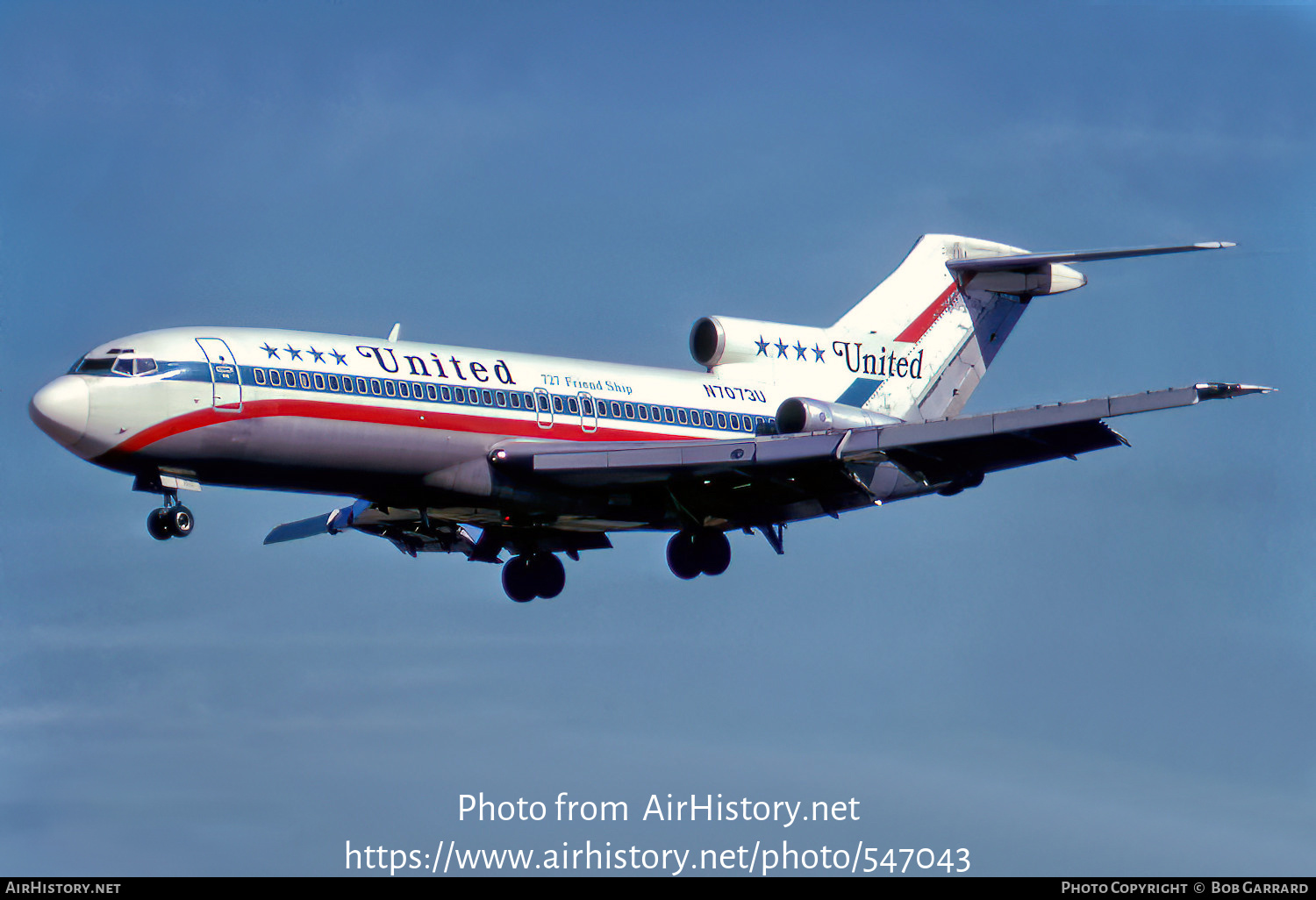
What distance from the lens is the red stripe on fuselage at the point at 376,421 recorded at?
27.5 m

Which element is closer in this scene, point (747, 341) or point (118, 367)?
point (118, 367)

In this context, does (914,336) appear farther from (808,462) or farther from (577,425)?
(577,425)

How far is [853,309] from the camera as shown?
3766cm

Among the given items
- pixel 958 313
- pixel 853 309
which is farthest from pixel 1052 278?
pixel 853 309

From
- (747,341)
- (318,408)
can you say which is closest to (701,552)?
(747,341)

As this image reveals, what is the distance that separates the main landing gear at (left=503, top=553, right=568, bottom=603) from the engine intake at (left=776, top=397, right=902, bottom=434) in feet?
19.4

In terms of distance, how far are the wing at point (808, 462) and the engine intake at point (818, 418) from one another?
0.55 m

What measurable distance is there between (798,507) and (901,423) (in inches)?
134

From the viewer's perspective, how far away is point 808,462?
30875 millimetres

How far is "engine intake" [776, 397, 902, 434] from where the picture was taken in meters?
32.8

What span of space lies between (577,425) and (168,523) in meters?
7.94

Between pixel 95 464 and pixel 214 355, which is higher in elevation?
pixel 214 355

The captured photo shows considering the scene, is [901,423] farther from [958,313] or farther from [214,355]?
[214,355]

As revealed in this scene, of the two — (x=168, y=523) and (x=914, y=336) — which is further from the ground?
(x=914, y=336)
